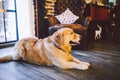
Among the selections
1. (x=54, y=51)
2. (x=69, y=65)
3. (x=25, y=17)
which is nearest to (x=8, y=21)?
(x=25, y=17)

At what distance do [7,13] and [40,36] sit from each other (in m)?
1.07

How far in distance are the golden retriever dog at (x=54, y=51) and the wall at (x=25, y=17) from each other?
55.6 inches

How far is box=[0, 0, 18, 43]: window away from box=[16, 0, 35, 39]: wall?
0.59 ft

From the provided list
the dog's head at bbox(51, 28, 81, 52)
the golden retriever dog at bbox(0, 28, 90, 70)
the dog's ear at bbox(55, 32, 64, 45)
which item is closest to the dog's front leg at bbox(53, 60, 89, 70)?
the golden retriever dog at bbox(0, 28, 90, 70)

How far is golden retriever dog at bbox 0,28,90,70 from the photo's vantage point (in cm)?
250

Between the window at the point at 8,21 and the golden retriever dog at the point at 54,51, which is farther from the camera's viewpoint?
the window at the point at 8,21

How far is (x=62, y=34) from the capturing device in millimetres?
2469

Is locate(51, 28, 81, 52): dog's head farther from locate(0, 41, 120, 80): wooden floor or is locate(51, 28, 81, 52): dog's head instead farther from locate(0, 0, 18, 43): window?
locate(0, 0, 18, 43): window

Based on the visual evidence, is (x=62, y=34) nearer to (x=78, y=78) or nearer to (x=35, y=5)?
(x=78, y=78)

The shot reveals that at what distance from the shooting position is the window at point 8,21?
4156 millimetres

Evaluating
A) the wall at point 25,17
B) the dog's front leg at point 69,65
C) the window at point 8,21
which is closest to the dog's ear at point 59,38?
the dog's front leg at point 69,65

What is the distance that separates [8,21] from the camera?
4324mm

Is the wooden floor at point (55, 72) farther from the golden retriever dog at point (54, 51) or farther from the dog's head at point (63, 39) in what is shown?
the dog's head at point (63, 39)

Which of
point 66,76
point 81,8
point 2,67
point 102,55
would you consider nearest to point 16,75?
point 2,67
